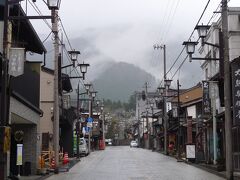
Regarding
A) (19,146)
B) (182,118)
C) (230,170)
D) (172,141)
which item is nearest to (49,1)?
(19,146)

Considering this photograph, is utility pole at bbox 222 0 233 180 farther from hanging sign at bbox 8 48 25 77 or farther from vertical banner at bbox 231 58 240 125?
hanging sign at bbox 8 48 25 77

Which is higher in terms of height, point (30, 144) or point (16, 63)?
point (16, 63)

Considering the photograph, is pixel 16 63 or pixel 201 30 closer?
pixel 16 63

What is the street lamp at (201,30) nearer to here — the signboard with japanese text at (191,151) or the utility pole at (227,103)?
the utility pole at (227,103)

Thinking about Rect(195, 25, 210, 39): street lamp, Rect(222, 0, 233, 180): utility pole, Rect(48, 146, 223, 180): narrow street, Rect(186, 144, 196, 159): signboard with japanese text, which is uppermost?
Rect(195, 25, 210, 39): street lamp

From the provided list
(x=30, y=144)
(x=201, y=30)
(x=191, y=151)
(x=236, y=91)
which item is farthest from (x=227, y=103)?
(x=191, y=151)

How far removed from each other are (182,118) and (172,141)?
1456cm

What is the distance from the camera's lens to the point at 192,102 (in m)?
57.1

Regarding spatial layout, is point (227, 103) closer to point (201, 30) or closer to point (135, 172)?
point (201, 30)

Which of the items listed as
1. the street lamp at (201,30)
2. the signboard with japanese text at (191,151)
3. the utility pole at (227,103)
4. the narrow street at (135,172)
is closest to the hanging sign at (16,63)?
the narrow street at (135,172)

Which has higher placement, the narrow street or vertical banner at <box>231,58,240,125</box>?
vertical banner at <box>231,58,240,125</box>

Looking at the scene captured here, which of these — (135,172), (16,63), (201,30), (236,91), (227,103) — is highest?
(201,30)

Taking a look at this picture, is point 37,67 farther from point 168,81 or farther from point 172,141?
point 172,141

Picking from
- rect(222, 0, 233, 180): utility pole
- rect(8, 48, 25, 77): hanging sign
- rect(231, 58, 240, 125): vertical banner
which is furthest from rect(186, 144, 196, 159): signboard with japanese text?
rect(8, 48, 25, 77): hanging sign
